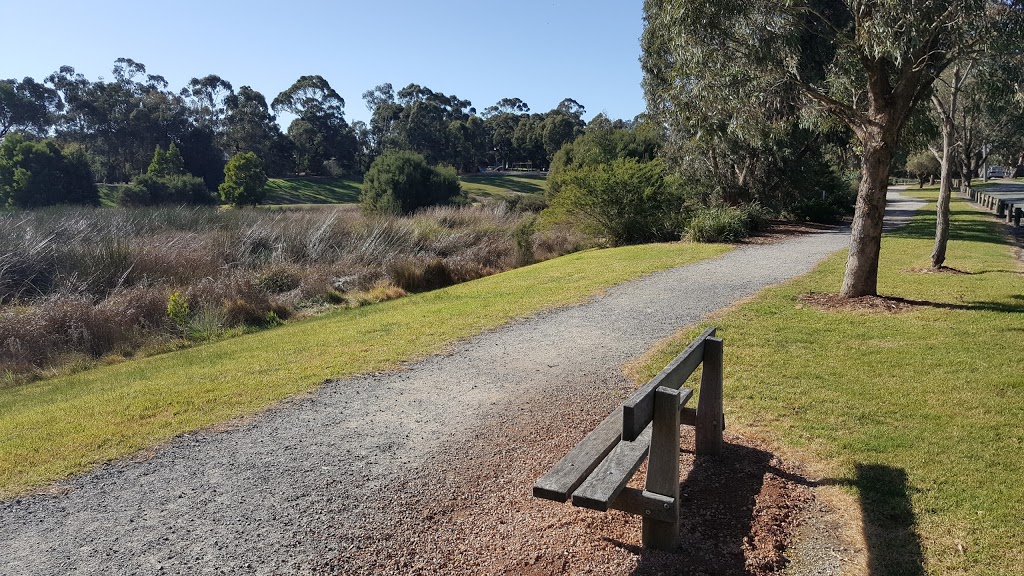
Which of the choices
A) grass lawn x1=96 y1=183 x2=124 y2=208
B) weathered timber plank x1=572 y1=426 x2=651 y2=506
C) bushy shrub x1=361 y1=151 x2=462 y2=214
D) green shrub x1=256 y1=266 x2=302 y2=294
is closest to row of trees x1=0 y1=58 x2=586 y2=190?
grass lawn x1=96 y1=183 x2=124 y2=208

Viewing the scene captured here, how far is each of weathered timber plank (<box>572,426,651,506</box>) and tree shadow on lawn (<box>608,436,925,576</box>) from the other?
58 cm

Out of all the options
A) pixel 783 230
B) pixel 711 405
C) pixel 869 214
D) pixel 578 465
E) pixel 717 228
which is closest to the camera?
pixel 578 465

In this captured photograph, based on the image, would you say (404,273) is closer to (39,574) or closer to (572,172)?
(572,172)

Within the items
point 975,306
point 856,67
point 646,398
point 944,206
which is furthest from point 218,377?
point 944,206

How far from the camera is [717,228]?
19.6 meters

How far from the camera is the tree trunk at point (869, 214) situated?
888cm

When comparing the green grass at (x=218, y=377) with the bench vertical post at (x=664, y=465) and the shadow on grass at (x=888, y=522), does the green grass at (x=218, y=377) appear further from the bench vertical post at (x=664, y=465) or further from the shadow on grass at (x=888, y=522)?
the shadow on grass at (x=888, y=522)

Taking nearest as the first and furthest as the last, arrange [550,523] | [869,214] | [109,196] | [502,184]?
[550,523], [869,214], [109,196], [502,184]

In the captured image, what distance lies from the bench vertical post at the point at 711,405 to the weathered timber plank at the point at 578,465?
102cm

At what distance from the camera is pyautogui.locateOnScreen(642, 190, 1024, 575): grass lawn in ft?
11.6

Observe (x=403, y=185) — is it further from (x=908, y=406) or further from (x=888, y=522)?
(x=888, y=522)

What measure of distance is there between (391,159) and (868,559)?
125 ft

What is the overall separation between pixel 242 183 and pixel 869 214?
44.1 meters

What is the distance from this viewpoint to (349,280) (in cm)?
1612
